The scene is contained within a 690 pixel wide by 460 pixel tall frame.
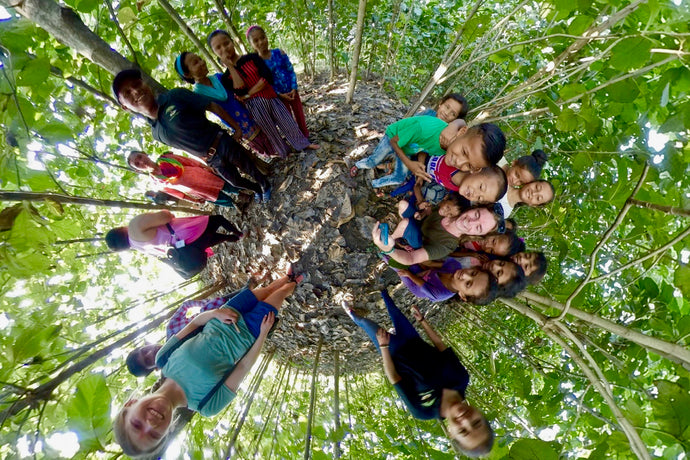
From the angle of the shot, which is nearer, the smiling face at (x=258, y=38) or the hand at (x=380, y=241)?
the hand at (x=380, y=241)

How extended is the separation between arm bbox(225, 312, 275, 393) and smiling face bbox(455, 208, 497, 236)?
4.55ft

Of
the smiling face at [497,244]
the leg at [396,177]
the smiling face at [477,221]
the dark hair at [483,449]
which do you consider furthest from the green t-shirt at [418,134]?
the dark hair at [483,449]

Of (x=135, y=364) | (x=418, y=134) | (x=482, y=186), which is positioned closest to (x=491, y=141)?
(x=482, y=186)

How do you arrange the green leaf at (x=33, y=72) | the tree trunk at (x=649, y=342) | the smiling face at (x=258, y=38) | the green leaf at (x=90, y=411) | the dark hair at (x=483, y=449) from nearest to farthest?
the green leaf at (x=90, y=411), the green leaf at (x=33, y=72), the tree trunk at (x=649, y=342), the dark hair at (x=483, y=449), the smiling face at (x=258, y=38)

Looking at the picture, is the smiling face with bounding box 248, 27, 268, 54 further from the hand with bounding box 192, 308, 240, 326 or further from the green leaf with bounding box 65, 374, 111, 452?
the green leaf with bounding box 65, 374, 111, 452

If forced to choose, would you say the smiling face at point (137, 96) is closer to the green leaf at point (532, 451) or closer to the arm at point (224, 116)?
the arm at point (224, 116)

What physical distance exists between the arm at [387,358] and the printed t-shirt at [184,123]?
1694 millimetres

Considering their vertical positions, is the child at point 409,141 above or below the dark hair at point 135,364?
above

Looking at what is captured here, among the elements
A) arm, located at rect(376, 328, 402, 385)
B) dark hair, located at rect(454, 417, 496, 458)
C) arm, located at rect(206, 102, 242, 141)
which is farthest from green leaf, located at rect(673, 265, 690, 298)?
arm, located at rect(206, 102, 242, 141)

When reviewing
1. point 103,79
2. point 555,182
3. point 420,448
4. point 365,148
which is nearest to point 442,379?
point 420,448

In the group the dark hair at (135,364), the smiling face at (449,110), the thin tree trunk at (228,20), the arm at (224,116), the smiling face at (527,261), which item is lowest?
the smiling face at (527,261)

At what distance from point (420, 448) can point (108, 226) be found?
373cm

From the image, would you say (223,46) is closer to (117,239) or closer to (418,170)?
(117,239)

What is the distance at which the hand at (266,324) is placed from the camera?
2.25m
